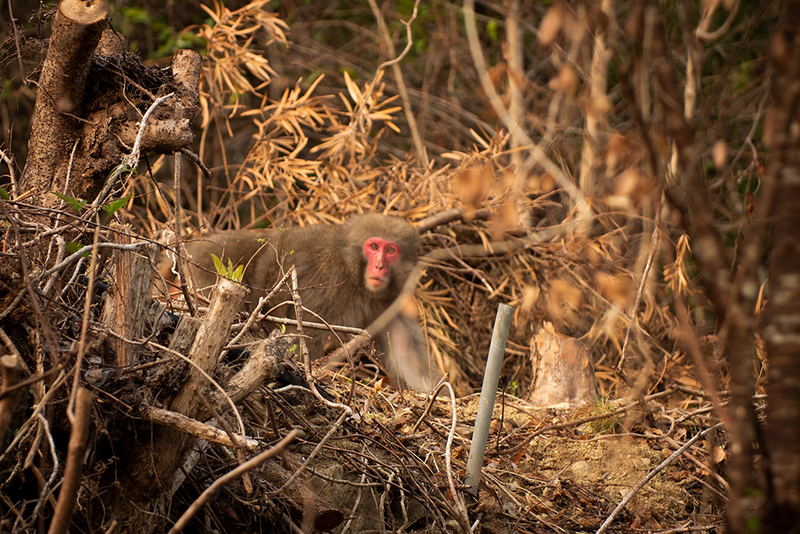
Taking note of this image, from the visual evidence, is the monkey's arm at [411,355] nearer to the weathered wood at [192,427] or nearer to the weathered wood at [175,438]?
the weathered wood at [175,438]

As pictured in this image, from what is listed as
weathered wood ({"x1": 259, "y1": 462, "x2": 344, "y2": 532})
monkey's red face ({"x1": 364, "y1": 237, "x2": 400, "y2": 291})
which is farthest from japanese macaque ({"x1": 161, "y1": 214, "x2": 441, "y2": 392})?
weathered wood ({"x1": 259, "y1": 462, "x2": 344, "y2": 532})

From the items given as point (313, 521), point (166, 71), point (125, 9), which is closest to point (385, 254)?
point (166, 71)

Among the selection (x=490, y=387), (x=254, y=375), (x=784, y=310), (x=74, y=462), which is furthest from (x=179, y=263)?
(x=784, y=310)

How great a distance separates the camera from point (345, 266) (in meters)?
5.05

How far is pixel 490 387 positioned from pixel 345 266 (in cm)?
259

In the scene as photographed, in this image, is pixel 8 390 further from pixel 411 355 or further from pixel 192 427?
pixel 411 355

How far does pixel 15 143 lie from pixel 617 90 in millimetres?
6334

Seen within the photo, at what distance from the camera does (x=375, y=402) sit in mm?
3523

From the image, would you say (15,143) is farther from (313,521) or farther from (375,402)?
(313,521)

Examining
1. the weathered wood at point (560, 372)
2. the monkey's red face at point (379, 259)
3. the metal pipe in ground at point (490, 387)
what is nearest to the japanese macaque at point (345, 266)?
the monkey's red face at point (379, 259)

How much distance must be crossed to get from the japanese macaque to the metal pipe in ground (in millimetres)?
2178

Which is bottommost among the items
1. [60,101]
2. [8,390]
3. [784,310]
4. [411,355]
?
[411,355]

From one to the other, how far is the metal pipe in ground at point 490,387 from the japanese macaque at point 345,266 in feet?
7.14

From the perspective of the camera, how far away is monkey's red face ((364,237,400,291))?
4.93 meters
